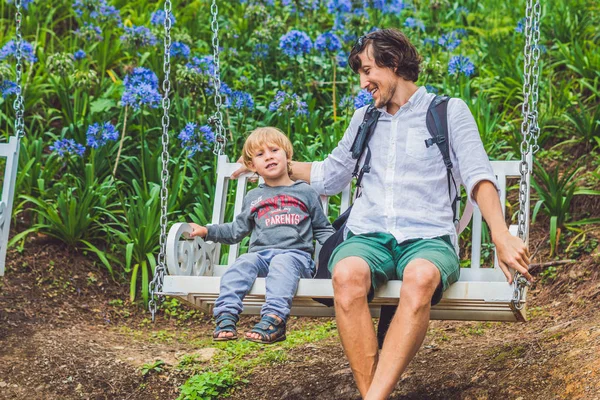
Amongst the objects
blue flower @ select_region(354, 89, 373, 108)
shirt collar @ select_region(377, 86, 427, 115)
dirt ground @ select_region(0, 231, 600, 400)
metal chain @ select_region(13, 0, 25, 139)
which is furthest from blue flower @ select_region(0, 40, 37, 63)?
shirt collar @ select_region(377, 86, 427, 115)

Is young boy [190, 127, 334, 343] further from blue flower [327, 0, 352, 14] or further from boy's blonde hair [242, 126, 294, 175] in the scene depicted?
blue flower [327, 0, 352, 14]

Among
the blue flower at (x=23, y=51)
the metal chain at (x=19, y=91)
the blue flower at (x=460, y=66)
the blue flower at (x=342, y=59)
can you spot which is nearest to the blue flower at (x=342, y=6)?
the blue flower at (x=342, y=59)

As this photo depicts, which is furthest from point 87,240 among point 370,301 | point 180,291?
point 370,301

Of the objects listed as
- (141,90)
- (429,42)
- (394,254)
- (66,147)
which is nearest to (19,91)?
(141,90)

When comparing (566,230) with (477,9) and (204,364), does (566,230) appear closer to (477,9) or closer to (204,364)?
(204,364)

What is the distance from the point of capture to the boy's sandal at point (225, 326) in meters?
3.33

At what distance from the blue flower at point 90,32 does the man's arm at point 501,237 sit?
389 centimetres

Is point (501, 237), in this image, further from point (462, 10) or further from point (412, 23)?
point (462, 10)

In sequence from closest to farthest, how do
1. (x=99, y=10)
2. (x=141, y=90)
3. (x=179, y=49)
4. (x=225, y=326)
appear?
1. (x=225, y=326)
2. (x=141, y=90)
3. (x=179, y=49)
4. (x=99, y=10)

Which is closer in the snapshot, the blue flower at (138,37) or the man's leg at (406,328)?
the man's leg at (406,328)

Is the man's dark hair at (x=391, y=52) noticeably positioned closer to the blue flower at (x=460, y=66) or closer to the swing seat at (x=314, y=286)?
the swing seat at (x=314, y=286)

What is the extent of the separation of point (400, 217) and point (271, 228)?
60 cm

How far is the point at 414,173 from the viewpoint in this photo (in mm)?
3514

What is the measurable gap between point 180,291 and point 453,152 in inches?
44.3
